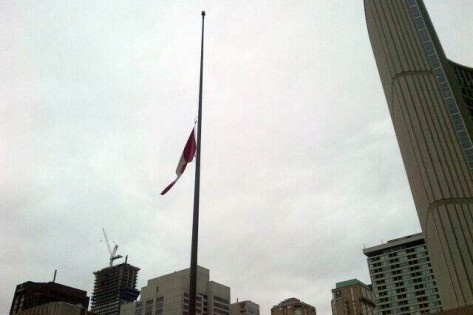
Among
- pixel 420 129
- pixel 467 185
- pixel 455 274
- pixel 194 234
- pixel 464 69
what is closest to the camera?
pixel 194 234

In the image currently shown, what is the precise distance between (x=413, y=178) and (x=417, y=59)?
92.0ft

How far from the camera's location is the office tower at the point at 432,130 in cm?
8575

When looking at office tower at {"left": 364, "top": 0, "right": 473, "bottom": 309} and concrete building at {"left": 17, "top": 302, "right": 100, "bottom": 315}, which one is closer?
office tower at {"left": 364, "top": 0, "right": 473, "bottom": 309}

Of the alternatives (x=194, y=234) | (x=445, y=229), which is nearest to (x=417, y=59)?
(x=445, y=229)

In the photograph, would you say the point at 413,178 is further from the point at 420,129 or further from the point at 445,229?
the point at 445,229

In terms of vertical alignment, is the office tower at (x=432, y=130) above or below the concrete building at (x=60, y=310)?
above

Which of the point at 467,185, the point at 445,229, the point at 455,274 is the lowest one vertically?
the point at 455,274

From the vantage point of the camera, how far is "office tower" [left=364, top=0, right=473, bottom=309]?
281 ft

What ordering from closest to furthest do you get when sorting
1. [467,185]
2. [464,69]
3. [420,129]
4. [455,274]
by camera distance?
[455,274]
[467,185]
[420,129]
[464,69]

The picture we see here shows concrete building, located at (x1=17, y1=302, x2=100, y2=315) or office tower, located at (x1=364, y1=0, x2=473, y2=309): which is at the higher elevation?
office tower, located at (x1=364, y1=0, x2=473, y2=309)

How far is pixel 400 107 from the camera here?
10381 centimetres

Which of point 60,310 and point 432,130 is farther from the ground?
point 432,130

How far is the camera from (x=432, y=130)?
97.1m

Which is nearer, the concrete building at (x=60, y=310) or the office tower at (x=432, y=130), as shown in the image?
the office tower at (x=432, y=130)
